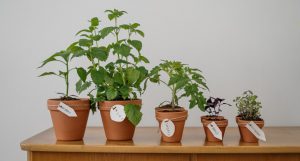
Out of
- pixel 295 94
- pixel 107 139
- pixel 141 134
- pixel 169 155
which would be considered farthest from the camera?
pixel 295 94

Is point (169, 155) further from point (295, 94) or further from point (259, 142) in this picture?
point (295, 94)

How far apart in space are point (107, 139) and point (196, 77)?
50cm

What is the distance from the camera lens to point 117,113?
1555mm

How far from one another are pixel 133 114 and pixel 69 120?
297 mm

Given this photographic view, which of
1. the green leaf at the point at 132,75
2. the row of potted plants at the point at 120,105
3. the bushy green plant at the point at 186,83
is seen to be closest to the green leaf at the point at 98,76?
the row of potted plants at the point at 120,105

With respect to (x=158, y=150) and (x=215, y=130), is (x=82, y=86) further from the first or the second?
(x=215, y=130)

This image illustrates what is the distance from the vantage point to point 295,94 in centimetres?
212

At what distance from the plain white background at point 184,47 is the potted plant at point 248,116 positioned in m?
0.50

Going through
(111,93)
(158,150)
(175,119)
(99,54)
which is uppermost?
(99,54)

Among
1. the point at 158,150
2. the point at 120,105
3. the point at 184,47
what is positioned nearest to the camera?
the point at 158,150

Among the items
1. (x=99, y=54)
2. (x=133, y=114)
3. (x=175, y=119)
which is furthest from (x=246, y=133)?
(x=99, y=54)

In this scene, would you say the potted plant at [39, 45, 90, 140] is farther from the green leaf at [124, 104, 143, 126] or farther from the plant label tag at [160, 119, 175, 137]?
the plant label tag at [160, 119, 175, 137]

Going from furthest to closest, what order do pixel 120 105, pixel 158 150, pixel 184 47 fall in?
pixel 184 47 < pixel 120 105 < pixel 158 150

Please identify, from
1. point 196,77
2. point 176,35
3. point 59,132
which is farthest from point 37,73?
point 196,77
